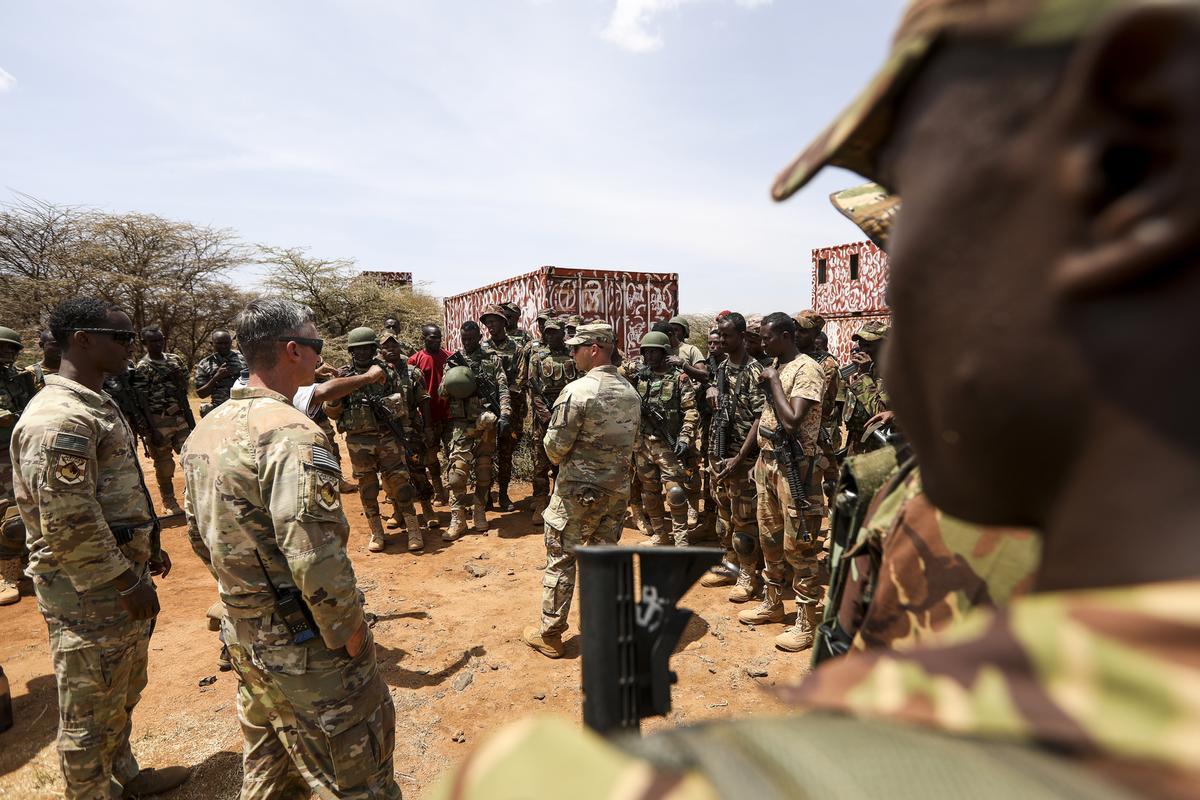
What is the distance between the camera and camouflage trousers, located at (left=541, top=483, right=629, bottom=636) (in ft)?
14.8

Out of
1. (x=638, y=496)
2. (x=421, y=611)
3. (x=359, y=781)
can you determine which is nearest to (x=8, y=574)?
(x=421, y=611)

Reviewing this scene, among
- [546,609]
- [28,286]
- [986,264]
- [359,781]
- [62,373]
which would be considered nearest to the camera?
[986,264]

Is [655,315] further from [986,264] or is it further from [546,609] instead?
[986,264]

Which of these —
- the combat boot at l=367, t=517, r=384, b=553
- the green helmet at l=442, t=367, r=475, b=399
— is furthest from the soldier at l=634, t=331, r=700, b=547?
the combat boot at l=367, t=517, r=384, b=553

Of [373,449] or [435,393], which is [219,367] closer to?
[435,393]

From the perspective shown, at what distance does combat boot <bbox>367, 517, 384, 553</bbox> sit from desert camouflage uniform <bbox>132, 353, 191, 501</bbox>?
335 cm

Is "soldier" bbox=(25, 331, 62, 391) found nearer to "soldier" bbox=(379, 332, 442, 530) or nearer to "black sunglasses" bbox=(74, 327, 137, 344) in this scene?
"soldier" bbox=(379, 332, 442, 530)

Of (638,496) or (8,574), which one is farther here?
(638,496)

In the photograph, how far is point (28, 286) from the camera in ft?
65.7

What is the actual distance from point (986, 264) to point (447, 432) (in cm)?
783

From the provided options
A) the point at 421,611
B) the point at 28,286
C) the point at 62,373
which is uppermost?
the point at 28,286

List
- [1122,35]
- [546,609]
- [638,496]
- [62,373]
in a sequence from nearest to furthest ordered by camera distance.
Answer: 1. [1122,35]
2. [62,373]
3. [546,609]
4. [638,496]

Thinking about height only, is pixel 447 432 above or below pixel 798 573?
above

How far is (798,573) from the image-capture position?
464 cm
